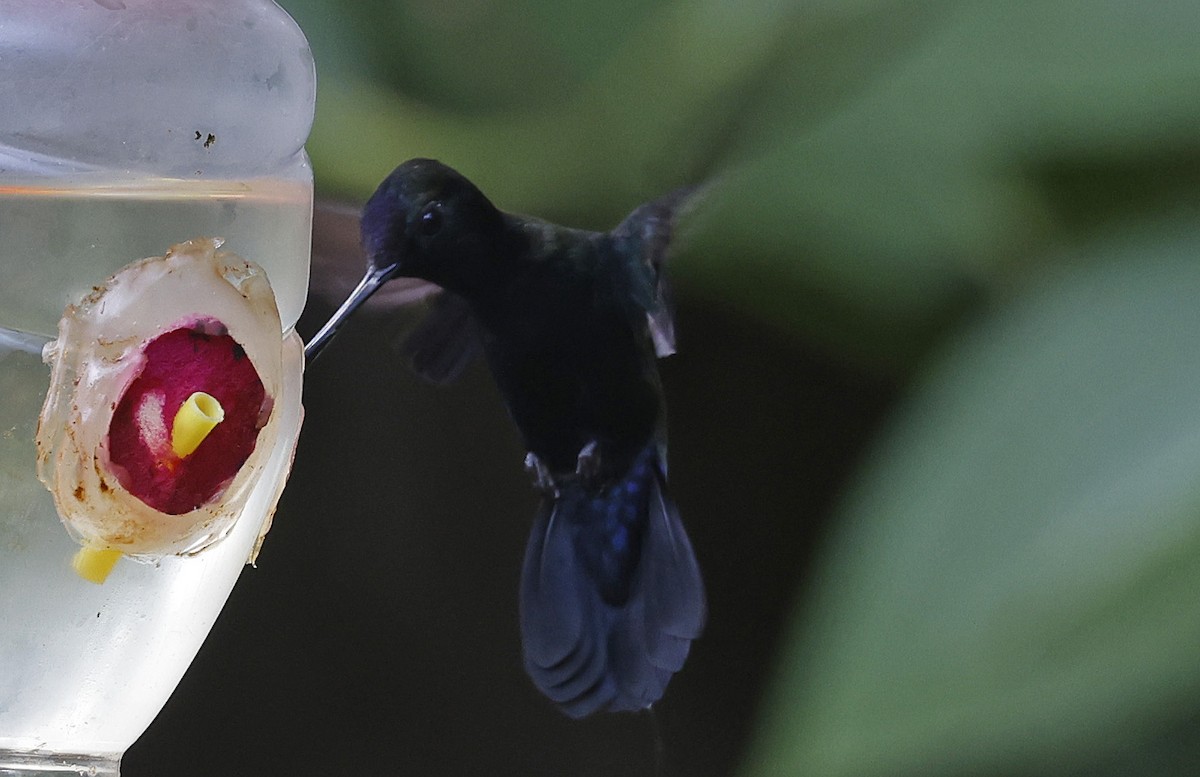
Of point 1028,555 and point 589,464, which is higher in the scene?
point 1028,555

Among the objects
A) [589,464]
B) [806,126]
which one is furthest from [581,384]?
[806,126]

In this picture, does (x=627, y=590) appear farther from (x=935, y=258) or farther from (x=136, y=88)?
(x=136, y=88)

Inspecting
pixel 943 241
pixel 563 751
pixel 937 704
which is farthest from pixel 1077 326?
pixel 563 751

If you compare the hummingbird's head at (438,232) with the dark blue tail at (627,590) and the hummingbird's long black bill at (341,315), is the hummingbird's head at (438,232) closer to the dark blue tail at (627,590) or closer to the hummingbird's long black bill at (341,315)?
the hummingbird's long black bill at (341,315)

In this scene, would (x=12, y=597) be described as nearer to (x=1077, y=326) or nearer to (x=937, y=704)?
(x=937, y=704)

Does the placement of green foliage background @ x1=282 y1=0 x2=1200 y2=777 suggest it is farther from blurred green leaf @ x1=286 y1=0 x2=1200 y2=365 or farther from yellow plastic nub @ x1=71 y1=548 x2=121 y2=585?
yellow plastic nub @ x1=71 y1=548 x2=121 y2=585
